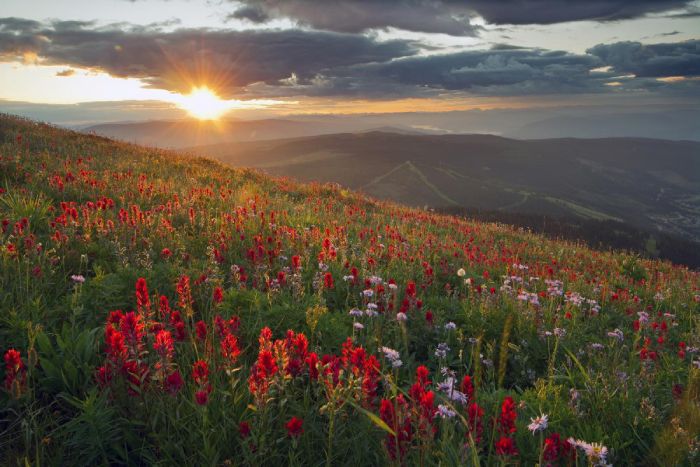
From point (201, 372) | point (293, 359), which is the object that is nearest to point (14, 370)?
point (201, 372)

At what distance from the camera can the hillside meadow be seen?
246 cm

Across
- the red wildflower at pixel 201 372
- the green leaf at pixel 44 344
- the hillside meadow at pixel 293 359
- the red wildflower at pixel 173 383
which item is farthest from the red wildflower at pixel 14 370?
the red wildflower at pixel 201 372

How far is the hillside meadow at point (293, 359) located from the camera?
8.06ft

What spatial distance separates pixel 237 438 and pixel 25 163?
36.4 ft

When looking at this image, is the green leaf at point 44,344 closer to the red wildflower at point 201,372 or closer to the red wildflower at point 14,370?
the red wildflower at point 14,370

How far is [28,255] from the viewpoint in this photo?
459 cm

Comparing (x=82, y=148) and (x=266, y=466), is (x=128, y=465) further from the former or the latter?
(x=82, y=148)

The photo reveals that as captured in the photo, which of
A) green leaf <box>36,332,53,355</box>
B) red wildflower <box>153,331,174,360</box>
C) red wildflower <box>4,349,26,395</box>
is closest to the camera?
red wildflower <box>4,349,26,395</box>

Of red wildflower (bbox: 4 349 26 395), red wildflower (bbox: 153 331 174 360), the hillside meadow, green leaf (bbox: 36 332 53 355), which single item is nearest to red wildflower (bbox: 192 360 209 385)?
the hillside meadow

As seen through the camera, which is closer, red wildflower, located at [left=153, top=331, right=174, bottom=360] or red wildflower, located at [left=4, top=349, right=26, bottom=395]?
red wildflower, located at [left=4, top=349, right=26, bottom=395]

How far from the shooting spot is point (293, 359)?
9.30ft

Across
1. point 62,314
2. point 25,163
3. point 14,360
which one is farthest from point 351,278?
point 25,163

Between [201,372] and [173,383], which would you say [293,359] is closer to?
[201,372]

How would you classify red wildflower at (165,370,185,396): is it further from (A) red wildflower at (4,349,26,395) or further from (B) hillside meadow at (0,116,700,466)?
(A) red wildflower at (4,349,26,395)
